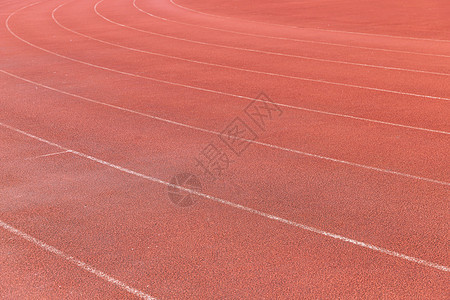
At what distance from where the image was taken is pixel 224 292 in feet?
15.7

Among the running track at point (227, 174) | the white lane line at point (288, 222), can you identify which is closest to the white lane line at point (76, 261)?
the running track at point (227, 174)

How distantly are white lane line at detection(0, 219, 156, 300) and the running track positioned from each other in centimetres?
2

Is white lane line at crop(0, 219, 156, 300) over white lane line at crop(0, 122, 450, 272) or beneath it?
beneath

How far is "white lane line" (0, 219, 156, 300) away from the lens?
4.84 m

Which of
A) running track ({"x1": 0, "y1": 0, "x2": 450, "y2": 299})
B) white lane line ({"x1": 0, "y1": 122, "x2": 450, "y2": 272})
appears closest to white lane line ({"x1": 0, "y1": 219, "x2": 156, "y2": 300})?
running track ({"x1": 0, "y1": 0, "x2": 450, "y2": 299})

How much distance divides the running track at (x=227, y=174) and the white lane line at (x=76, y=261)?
0.02 m

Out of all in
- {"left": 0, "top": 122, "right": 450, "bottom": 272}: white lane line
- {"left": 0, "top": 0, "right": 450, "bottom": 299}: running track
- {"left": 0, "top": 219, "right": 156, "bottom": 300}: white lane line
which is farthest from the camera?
{"left": 0, "top": 122, "right": 450, "bottom": 272}: white lane line

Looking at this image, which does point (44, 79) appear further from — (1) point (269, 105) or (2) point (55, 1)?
(2) point (55, 1)

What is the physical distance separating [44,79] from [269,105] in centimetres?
523

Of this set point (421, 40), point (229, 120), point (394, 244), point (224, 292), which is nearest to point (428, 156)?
point (394, 244)

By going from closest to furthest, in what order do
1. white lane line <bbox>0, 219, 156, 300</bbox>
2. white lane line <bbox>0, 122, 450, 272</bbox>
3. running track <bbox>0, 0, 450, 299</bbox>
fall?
1. white lane line <bbox>0, 219, 156, 300</bbox>
2. running track <bbox>0, 0, 450, 299</bbox>
3. white lane line <bbox>0, 122, 450, 272</bbox>

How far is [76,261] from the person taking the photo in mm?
5312

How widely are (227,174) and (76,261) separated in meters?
2.53

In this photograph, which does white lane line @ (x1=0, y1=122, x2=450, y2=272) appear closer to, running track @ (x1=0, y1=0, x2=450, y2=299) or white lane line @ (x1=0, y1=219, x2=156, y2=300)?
running track @ (x1=0, y1=0, x2=450, y2=299)
